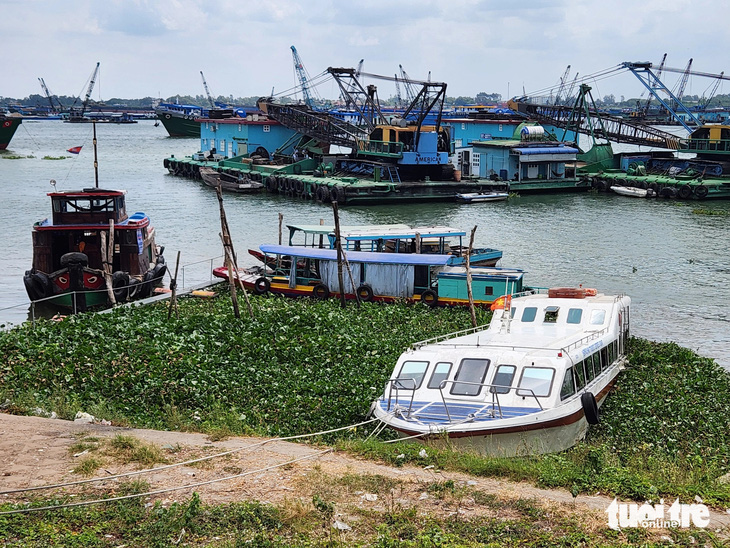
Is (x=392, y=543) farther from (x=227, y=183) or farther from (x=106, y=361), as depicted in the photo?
(x=227, y=183)

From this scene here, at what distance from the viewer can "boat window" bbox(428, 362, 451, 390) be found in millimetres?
17125

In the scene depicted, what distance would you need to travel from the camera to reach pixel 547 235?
173 feet

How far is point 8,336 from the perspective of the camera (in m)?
22.3

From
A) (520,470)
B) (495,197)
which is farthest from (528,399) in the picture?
(495,197)

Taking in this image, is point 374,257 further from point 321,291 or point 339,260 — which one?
point 339,260

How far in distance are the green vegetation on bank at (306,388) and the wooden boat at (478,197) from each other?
141ft

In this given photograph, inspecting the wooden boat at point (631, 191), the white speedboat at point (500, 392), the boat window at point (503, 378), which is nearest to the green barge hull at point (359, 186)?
the wooden boat at point (631, 191)

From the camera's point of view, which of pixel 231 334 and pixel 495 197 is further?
pixel 495 197

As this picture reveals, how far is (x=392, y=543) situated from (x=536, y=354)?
7.96m

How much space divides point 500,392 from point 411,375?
1.93 meters

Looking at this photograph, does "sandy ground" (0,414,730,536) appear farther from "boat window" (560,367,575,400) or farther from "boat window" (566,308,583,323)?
"boat window" (566,308,583,323)

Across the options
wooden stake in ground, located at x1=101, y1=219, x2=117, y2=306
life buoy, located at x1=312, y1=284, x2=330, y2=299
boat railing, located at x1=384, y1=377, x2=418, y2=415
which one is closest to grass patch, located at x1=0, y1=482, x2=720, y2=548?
boat railing, located at x1=384, y1=377, x2=418, y2=415

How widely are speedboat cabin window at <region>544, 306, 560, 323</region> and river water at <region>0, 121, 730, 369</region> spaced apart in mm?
6988

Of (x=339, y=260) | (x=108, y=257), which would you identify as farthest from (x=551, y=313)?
(x=108, y=257)
